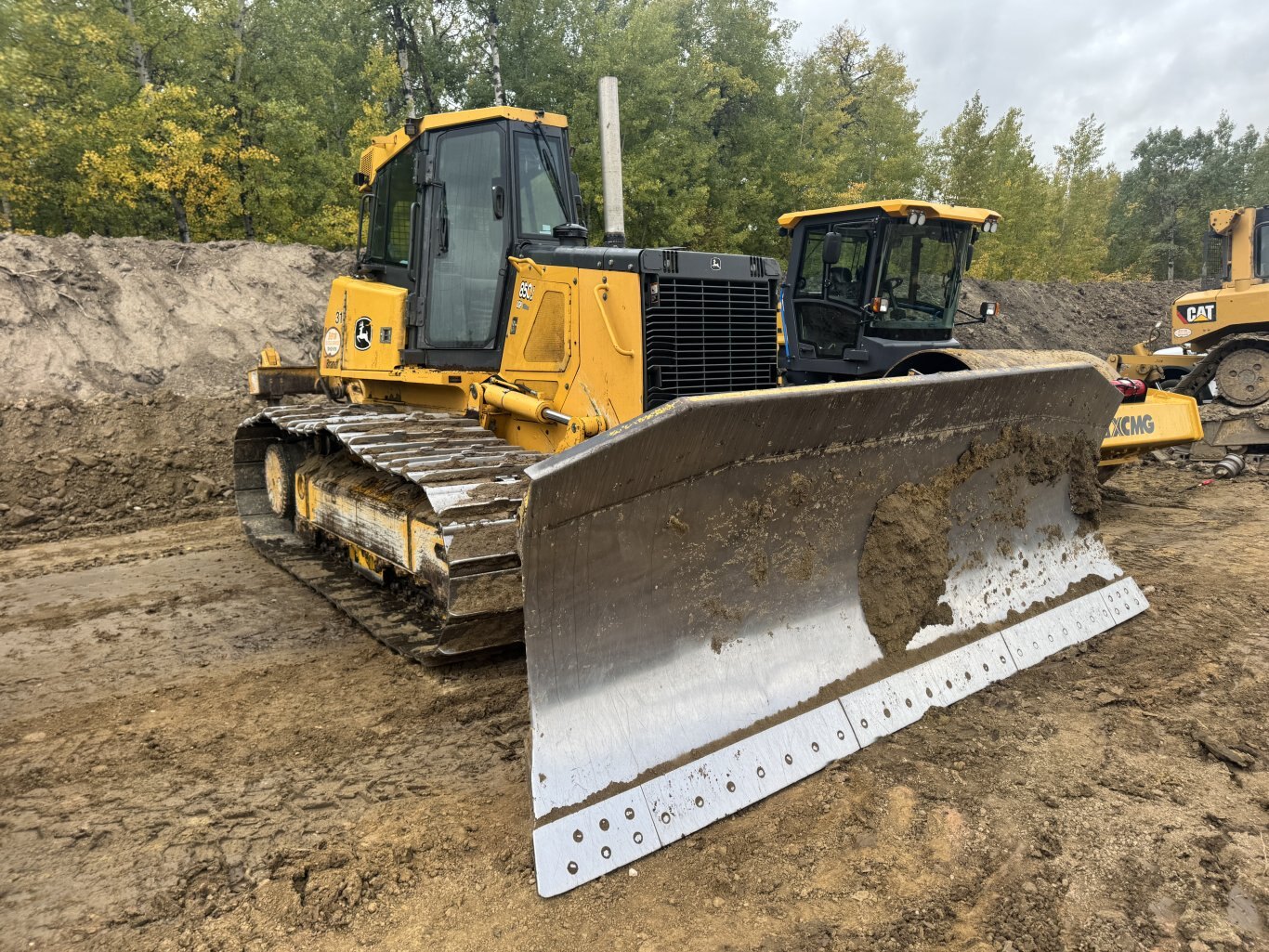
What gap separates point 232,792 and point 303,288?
1128cm

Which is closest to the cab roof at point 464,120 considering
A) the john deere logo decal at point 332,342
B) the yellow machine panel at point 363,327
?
the yellow machine panel at point 363,327

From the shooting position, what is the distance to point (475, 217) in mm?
4988

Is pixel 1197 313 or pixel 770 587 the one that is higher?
pixel 1197 313

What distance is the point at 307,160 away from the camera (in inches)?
702

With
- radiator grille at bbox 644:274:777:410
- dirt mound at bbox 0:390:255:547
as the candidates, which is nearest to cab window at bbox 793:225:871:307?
radiator grille at bbox 644:274:777:410

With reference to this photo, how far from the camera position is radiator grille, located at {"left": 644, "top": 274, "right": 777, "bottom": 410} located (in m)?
4.39

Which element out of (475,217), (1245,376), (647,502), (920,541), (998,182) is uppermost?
(998,182)

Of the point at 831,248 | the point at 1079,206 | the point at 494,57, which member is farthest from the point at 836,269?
the point at 1079,206

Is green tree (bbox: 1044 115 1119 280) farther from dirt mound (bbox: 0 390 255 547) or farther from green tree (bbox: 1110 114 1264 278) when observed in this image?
dirt mound (bbox: 0 390 255 547)

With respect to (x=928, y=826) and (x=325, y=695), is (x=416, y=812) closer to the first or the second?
(x=325, y=695)

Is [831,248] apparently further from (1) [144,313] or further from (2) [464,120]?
(1) [144,313]

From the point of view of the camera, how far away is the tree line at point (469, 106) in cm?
1561

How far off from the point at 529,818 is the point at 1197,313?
41.0 ft

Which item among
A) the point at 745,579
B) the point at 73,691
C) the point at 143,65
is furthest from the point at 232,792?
the point at 143,65
